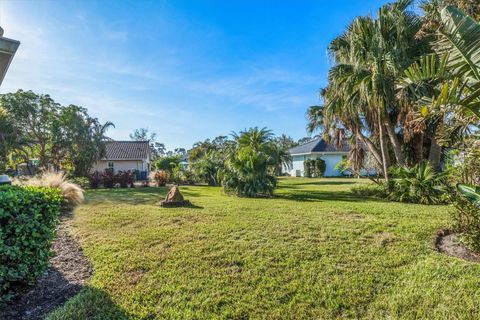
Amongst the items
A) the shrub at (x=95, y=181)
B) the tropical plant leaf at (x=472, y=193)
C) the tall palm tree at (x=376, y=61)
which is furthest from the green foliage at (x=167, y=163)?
the tropical plant leaf at (x=472, y=193)

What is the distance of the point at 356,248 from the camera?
5.07 m

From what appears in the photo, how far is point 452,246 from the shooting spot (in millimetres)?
5160

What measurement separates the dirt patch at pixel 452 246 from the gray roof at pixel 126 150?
30049 mm

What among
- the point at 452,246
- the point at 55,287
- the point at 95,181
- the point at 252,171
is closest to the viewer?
the point at 55,287

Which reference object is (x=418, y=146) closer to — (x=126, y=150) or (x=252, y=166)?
(x=252, y=166)

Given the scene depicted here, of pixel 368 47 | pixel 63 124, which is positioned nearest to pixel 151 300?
pixel 368 47

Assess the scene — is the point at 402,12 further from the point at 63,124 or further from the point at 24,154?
the point at 24,154

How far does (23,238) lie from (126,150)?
30921 millimetres

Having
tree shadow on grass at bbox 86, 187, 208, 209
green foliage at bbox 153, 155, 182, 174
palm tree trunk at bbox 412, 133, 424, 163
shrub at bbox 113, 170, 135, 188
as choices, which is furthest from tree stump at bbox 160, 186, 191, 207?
green foliage at bbox 153, 155, 182, 174

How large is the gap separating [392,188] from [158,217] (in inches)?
420

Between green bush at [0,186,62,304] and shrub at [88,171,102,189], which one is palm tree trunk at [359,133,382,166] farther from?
shrub at [88,171,102,189]

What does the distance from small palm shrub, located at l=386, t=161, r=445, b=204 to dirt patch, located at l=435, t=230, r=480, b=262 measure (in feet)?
16.7

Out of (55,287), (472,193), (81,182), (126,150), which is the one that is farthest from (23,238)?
(126,150)

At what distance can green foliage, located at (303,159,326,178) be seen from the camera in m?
31.8
